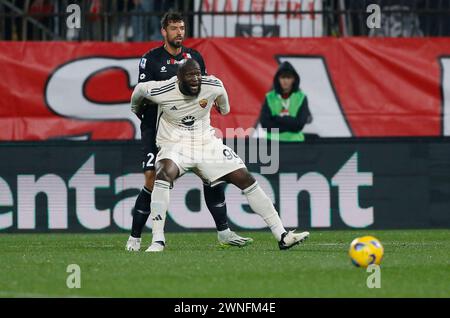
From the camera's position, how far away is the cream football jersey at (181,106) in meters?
11.8

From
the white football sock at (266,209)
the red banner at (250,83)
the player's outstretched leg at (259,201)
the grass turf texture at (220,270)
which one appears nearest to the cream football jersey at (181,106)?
the player's outstretched leg at (259,201)

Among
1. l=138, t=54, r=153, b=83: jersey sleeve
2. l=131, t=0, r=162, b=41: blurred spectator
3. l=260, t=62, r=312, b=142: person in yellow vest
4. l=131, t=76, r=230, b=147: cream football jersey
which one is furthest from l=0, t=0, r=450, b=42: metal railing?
l=131, t=76, r=230, b=147: cream football jersey

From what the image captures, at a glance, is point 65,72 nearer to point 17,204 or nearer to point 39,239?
point 17,204

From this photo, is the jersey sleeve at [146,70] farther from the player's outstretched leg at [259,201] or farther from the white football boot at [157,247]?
the white football boot at [157,247]

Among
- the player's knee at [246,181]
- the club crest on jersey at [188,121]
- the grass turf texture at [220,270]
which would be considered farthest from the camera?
the club crest on jersey at [188,121]

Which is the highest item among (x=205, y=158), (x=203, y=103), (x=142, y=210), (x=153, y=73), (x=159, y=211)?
(x=153, y=73)

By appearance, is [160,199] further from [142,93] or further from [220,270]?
[220,270]

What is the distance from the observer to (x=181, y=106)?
11805 millimetres

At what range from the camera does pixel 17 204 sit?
50.6ft

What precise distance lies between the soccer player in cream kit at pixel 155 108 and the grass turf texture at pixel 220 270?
0.27 metres

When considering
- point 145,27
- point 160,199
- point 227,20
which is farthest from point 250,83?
point 160,199

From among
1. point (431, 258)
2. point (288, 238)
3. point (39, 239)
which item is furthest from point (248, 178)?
point (39, 239)

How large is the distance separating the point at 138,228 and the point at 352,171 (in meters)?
4.33

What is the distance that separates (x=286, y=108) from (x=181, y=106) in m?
4.43
